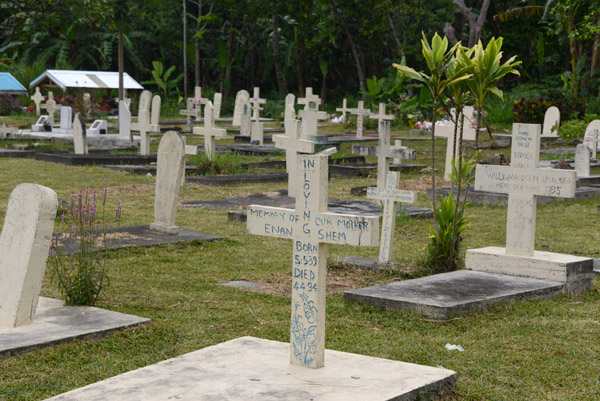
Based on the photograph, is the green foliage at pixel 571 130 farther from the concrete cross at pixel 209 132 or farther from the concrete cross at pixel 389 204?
the concrete cross at pixel 389 204

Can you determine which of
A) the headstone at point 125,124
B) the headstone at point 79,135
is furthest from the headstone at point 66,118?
the headstone at point 79,135

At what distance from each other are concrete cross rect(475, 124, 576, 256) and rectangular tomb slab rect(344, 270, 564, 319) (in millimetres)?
349

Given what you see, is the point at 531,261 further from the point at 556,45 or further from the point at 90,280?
the point at 556,45

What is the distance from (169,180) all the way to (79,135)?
9962 millimetres

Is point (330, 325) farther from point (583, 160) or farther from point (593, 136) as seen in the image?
point (593, 136)

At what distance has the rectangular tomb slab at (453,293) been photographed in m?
6.02

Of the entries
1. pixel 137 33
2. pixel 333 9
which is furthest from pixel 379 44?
pixel 137 33

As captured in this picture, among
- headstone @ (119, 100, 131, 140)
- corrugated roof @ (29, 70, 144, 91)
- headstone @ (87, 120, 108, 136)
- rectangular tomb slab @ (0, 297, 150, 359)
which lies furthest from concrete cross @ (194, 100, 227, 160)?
corrugated roof @ (29, 70, 144, 91)

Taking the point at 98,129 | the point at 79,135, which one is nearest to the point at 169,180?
the point at 79,135

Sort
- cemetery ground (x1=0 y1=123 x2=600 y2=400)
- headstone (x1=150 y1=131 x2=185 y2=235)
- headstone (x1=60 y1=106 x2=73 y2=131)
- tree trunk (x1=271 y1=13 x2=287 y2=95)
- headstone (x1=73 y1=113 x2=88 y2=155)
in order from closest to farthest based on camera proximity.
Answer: cemetery ground (x1=0 y1=123 x2=600 y2=400), headstone (x1=150 y1=131 x2=185 y2=235), headstone (x1=73 y1=113 x2=88 y2=155), headstone (x1=60 y1=106 x2=73 y2=131), tree trunk (x1=271 y1=13 x2=287 y2=95)

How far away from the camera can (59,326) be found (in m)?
5.33

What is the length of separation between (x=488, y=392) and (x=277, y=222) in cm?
139

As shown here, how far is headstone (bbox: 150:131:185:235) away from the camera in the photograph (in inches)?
364

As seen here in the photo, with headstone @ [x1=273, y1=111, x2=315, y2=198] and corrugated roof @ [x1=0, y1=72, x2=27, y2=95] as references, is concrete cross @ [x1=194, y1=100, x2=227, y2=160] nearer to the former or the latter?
headstone @ [x1=273, y1=111, x2=315, y2=198]
